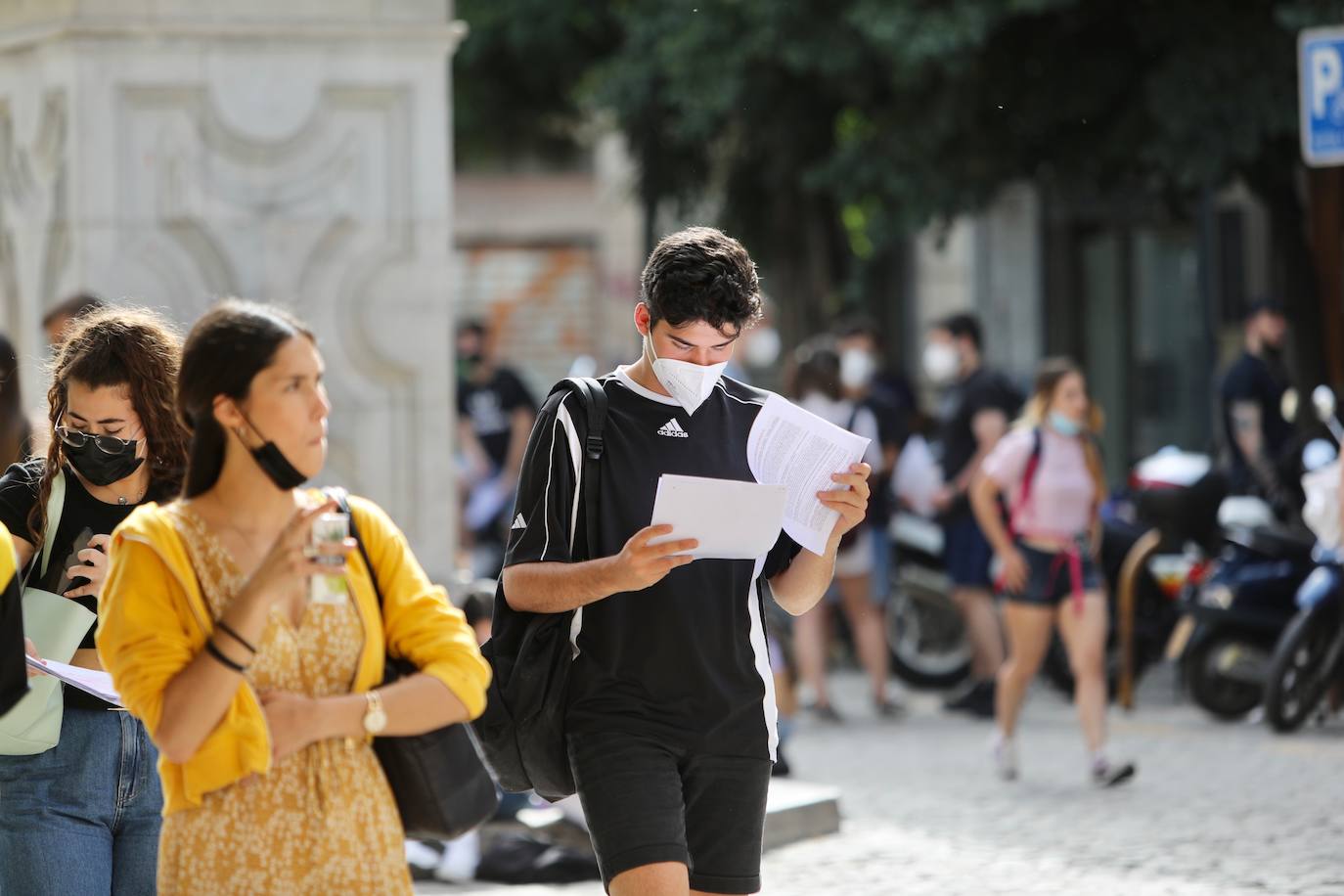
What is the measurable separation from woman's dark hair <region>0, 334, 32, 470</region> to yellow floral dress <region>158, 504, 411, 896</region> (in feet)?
10.4

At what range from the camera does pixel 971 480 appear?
12453 millimetres

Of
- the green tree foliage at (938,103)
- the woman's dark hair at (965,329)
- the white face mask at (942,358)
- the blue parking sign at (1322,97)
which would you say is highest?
the green tree foliage at (938,103)

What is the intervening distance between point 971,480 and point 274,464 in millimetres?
9586

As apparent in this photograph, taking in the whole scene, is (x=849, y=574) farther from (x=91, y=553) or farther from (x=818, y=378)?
(x=91, y=553)

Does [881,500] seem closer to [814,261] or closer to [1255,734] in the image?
[1255,734]

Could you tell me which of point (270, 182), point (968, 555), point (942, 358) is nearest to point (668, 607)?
point (270, 182)

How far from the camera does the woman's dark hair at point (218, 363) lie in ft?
10.4

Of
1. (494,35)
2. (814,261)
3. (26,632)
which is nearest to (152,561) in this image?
(26,632)

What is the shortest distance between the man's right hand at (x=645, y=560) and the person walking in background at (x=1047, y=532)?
5.57 metres

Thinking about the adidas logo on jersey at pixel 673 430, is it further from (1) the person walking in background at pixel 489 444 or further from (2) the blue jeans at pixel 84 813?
(1) the person walking in background at pixel 489 444

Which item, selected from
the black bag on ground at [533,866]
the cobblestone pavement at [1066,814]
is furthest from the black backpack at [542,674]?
the black bag on ground at [533,866]

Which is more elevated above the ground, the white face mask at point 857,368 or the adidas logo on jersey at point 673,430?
the white face mask at point 857,368

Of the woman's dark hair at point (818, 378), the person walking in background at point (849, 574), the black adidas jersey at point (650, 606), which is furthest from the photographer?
the woman's dark hair at point (818, 378)

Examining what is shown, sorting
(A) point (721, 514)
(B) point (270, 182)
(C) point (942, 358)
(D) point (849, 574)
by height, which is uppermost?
(B) point (270, 182)
